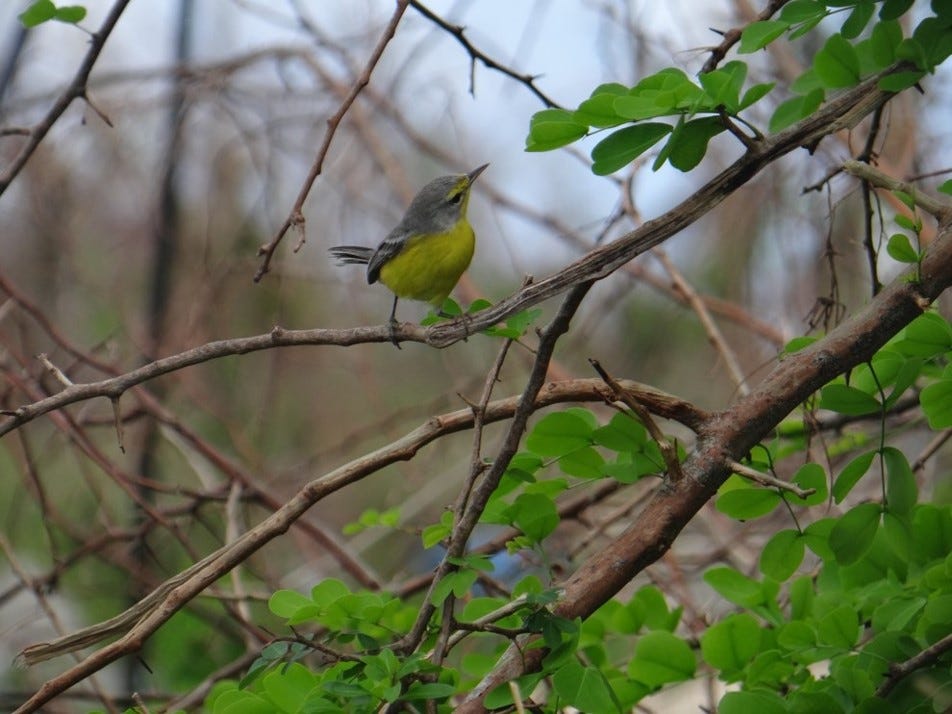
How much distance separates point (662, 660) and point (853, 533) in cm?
32

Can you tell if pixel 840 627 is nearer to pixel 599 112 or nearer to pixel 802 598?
pixel 802 598

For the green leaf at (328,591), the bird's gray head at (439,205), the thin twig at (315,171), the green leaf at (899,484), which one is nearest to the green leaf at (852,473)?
the green leaf at (899,484)

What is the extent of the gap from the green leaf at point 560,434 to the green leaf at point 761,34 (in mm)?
451

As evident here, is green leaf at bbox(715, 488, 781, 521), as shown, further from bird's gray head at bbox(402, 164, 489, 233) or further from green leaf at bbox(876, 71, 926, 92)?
bird's gray head at bbox(402, 164, 489, 233)

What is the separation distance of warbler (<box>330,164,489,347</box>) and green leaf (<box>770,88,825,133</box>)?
111 cm

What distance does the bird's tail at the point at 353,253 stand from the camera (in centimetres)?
268

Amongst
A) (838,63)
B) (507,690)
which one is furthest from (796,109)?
(507,690)

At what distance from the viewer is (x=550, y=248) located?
3389mm

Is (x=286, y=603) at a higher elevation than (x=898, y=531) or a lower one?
higher

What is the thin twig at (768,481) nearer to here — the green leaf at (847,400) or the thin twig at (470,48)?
the green leaf at (847,400)

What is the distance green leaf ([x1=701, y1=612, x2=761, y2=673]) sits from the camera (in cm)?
139

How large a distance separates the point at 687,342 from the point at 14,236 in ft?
8.74

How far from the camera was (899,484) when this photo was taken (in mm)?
1210

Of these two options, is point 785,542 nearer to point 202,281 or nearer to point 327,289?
point 202,281
